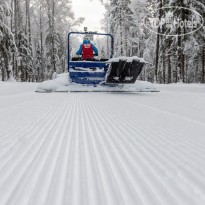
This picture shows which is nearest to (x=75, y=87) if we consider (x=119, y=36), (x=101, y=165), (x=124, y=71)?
(x=124, y=71)

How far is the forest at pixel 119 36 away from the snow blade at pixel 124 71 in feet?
23.8

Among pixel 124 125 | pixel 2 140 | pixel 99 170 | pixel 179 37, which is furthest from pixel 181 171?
pixel 179 37

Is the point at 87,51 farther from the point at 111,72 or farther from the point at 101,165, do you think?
the point at 101,165

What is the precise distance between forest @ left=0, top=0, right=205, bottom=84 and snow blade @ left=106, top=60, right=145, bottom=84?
7.27 metres

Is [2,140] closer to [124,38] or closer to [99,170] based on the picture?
[99,170]

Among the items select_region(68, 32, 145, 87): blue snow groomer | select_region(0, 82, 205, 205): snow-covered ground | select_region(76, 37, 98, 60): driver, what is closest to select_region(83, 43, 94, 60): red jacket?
select_region(76, 37, 98, 60): driver

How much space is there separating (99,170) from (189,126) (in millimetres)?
1091

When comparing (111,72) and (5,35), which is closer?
(111,72)

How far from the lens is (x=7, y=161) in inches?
37.9

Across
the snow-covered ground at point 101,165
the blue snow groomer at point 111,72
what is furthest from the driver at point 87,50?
the snow-covered ground at point 101,165

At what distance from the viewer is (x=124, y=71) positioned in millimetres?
5652

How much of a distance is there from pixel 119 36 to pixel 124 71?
19233 mm

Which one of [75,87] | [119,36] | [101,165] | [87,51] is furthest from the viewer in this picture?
[119,36]

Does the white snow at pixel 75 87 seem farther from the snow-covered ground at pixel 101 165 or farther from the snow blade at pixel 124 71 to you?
the snow-covered ground at pixel 101 165
